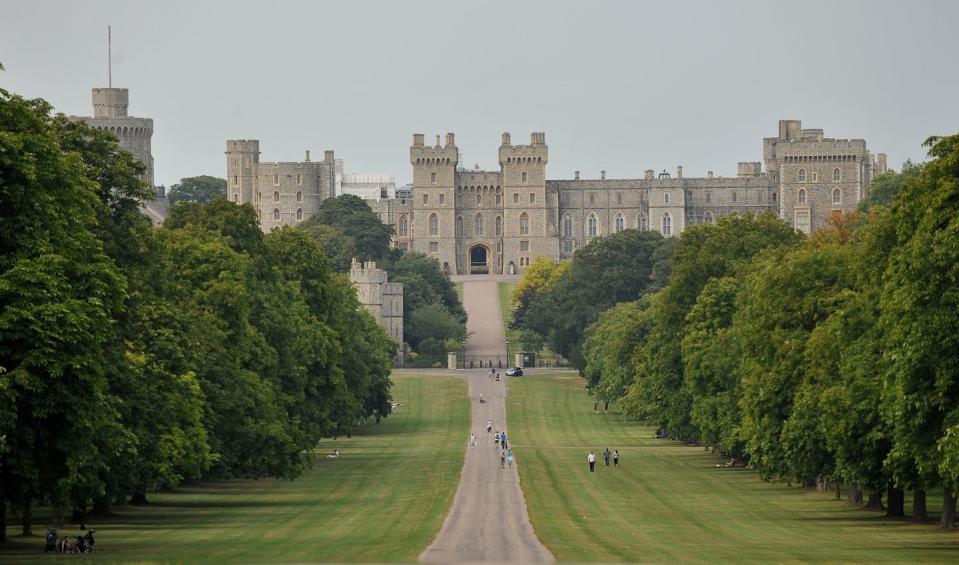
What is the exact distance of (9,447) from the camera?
3194 cm

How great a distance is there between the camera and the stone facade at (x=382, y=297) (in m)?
135

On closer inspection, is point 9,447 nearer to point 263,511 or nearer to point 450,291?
point 263,511

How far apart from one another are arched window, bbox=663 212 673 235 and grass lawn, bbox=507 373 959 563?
10572cm

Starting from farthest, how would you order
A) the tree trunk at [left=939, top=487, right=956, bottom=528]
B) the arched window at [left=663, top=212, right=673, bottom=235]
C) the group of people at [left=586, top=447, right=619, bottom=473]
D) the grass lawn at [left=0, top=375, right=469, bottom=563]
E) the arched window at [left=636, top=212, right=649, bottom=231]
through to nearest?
the arched window at [left=636, top=212, right=649, bottom=231] < the arched window at [left=663, top=212, right=673, bottom=235] < the group of people at [left=586, top=447, right=619, bottom=473] < the tree trunk at [left=939, top=487, right=956, bottom=528] < the grass lawn at [left=0, top=375, right=469, bottom=563]

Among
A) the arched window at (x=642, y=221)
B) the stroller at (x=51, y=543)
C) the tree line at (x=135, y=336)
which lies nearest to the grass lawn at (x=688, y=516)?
the tree line at (x=135, y=336)

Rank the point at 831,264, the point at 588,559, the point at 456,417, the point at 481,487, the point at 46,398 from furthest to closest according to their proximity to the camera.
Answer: the point at 456,417 < the point at 481,487 < the point at 831,264 < the point at 588,559 < the point at 46,398

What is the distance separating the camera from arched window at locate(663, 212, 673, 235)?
188000mm

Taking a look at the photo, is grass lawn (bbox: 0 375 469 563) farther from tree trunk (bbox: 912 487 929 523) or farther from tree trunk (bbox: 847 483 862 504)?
tree trunk (bbox: 912 487 929 523)

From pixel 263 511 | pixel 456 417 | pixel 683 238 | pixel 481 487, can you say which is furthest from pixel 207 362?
pixel 456 417

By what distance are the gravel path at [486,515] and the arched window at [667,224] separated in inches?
3332

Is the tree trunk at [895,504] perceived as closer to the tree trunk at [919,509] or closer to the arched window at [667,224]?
the tree trunk at [919,509]

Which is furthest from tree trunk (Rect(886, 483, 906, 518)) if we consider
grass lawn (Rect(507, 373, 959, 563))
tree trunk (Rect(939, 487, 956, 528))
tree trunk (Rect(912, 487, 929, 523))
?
tree trunk (Rect(939, 487, 956, 528))

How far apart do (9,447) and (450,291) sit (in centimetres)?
12218

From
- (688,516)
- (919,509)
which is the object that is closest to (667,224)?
(688,516)
